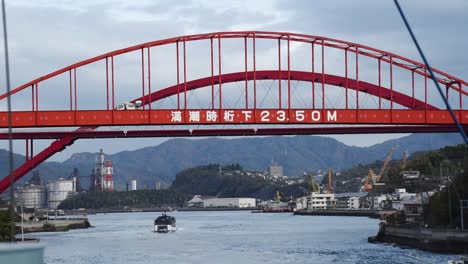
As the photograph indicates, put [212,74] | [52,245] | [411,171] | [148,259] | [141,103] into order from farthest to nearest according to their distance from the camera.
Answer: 1. [411,171]
2. [52,245]
3. [148,259]
4. [212,74]
5. [141,103]

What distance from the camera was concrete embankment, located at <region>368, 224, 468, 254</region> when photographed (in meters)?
48.9

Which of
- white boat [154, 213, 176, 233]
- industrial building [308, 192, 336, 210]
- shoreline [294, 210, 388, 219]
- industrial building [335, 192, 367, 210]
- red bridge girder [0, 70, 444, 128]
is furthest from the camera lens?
industrial building [308, 192, 336, 210]

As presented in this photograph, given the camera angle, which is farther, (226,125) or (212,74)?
(212,74)

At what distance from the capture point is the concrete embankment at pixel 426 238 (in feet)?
160

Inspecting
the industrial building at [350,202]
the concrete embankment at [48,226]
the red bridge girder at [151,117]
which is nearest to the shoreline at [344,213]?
the industrial building at [350,202]

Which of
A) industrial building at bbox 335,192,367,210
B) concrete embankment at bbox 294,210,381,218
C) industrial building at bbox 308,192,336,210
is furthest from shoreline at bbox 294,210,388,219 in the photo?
industrial building at bbox 335,192,367,210

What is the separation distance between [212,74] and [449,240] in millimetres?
16299

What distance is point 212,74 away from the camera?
4947 centimetres

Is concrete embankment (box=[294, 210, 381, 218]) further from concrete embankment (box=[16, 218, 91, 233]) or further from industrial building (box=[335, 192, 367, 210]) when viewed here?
concrete embankment (box=[16, 218, 91, 233])

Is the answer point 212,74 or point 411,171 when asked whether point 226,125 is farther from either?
point 411,171

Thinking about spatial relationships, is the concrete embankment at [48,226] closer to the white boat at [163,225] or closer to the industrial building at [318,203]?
the white boat at [163,225]

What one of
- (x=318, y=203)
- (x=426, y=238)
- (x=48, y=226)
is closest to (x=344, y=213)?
(x=318, y=203)

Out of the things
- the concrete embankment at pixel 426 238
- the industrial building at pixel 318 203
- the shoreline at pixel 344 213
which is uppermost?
the concrete embankment at pixel 426 238

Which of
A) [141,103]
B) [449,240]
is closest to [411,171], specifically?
[449,240]
